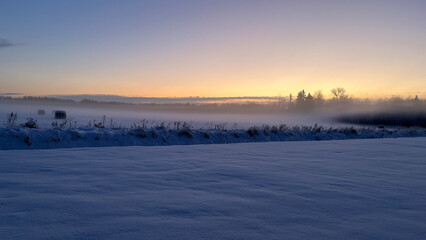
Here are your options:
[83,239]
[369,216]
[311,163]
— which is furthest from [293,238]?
[311,163]

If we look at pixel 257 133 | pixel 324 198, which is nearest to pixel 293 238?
pixel 324 198

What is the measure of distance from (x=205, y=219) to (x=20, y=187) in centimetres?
223

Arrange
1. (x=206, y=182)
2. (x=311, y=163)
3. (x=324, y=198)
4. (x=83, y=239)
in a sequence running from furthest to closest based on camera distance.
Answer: (x=311, y=163), (x=206, y=182), (x=324, y=198), (x=83, y=239)

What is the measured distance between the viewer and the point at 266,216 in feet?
7.38

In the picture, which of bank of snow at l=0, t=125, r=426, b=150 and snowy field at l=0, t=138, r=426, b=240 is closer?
snowy field at l=0, t=138, r=426, b=240

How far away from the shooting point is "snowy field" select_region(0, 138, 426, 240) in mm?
1928

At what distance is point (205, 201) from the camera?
2594 millimetres

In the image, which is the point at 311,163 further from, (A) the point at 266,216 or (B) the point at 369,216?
(A) the point at 266,216

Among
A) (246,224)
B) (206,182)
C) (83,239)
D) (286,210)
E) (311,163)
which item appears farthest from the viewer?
(311,163)

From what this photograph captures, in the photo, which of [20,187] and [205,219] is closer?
[205,219]

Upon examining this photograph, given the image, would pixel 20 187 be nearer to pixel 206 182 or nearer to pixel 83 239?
pixel 83 239

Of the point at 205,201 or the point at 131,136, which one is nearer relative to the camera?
the point at 205,201

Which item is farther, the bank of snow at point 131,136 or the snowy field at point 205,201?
the bank of snow at point 131,136

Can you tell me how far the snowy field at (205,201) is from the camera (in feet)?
6.32
